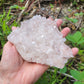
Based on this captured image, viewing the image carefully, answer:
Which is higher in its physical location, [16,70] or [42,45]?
[42,45]

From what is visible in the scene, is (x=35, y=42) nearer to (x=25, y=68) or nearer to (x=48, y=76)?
(x=25, y=68)

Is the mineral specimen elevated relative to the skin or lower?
elevated

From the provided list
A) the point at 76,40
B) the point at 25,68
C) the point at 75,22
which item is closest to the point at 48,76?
the point at 25,68

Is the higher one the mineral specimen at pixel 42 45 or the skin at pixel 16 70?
the mineral specimen at pixel 42 45
